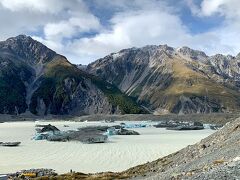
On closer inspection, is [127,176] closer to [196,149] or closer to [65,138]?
[196,149]

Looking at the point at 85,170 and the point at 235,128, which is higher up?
the point at 235,128

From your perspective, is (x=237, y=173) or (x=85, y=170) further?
(x=85, y=170)

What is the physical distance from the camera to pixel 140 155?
55188 millimetres

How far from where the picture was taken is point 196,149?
37031 mm

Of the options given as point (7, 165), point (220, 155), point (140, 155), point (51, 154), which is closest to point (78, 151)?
point (51, 154)

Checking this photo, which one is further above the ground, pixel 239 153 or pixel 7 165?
pixel 239 153

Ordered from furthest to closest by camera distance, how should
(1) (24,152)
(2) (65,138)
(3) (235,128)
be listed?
(2) (65,138)
(1) (24,152)
(3) (235,128)

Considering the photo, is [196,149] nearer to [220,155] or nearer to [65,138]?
[220,155]

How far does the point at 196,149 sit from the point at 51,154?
26953 mm

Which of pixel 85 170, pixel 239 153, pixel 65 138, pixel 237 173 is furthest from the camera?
pixel 65 138

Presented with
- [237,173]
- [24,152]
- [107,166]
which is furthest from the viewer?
[24,152]

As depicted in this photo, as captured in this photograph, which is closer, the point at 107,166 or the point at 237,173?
the point at 237,173

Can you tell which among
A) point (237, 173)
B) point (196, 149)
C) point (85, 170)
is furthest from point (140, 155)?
point (237, 173)

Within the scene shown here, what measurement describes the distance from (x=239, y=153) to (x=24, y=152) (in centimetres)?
4026
